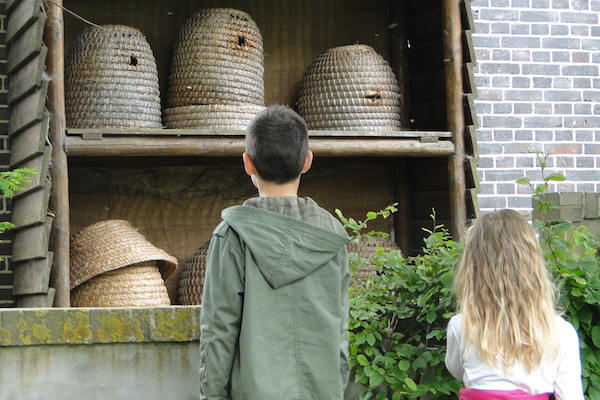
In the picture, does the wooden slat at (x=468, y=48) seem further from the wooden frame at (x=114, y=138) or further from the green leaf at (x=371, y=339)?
the green leaf at (x=371, y=339)

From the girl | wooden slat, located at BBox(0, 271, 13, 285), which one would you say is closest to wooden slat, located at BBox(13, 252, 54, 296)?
wooden slat, located at BBox(0, 271, 13, 285)

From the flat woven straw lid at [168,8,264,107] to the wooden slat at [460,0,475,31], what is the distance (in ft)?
3.46

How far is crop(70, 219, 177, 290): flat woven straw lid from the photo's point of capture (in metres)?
4.15

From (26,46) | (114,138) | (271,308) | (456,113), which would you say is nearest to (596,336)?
(271,308)

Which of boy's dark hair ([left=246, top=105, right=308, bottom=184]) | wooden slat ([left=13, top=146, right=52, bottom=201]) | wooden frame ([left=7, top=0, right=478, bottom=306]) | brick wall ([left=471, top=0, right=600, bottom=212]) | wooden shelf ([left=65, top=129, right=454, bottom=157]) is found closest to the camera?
boy's dark hair ([left=246, top=105, right=308, bottom=184])

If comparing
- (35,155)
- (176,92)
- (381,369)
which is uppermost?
(176,92)

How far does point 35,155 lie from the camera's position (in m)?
3.81

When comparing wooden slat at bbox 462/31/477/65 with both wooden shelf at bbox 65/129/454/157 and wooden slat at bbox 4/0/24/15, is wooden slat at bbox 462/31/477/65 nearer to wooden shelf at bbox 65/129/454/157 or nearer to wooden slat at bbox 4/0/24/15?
wooden shelf at bbox 65/129/454/157

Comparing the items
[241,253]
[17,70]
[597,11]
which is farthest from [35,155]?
[597,11]

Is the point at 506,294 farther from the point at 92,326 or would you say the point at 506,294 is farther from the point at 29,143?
the point at 29,143

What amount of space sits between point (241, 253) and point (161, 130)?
6.81 ft

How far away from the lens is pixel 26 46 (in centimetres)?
399

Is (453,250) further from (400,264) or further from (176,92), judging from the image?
(176,92)

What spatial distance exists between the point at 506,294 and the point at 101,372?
1246 millimetres
